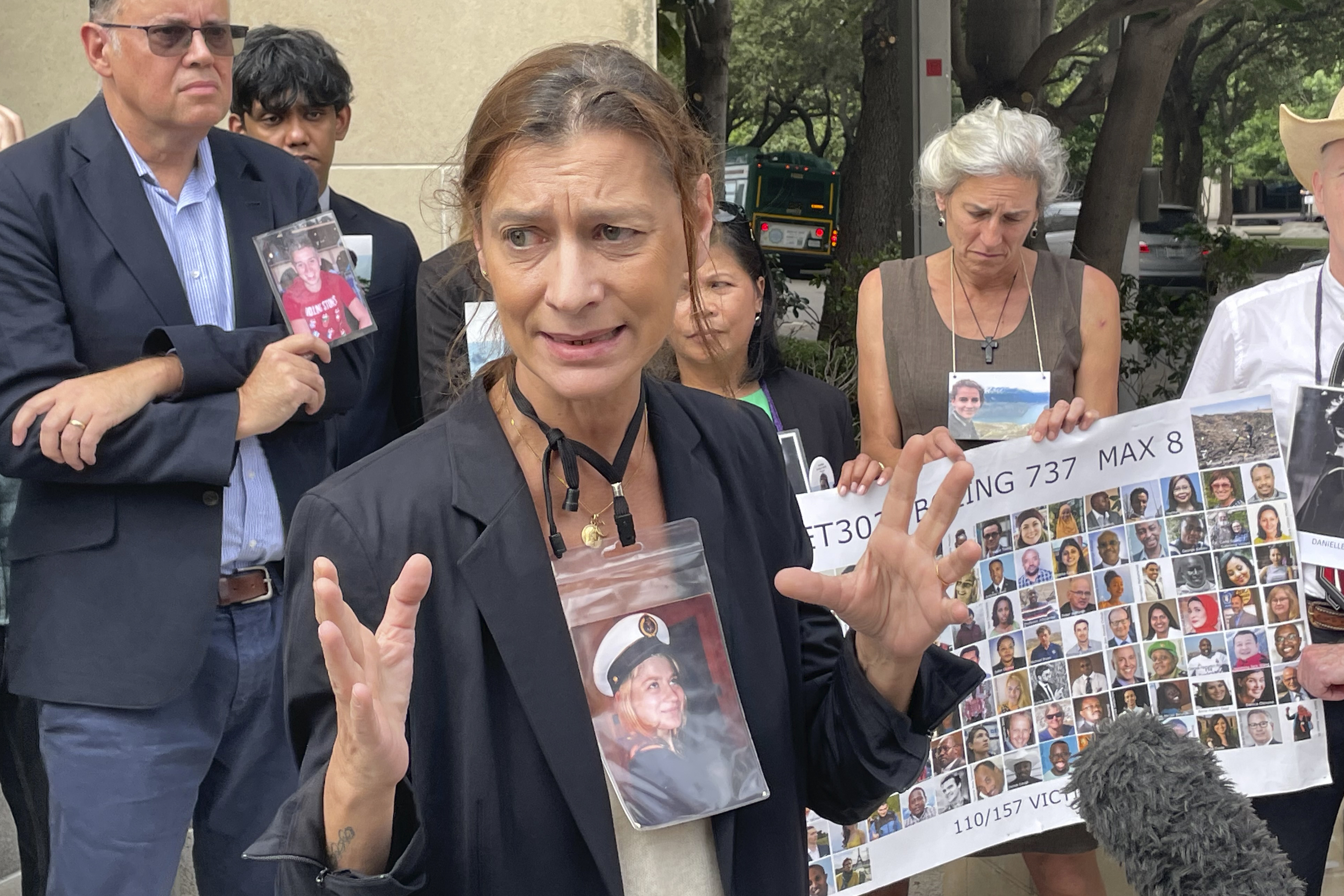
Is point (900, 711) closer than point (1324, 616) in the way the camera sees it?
Yes

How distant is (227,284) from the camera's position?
3.02 m

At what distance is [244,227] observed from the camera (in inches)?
119

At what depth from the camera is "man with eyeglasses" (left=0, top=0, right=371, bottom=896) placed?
2.70 metres

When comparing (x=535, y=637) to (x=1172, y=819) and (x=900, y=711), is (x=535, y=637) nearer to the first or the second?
(x=900, y=711)

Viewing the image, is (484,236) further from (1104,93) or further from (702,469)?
(1104,93)

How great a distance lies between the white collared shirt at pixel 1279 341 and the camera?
2.94 m

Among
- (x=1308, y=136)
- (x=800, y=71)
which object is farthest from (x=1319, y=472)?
(x=800, y=71)

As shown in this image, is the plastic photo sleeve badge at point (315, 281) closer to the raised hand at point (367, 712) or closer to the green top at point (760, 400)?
the green top at point (760, 400)

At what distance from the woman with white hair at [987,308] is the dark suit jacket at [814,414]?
7 centimetres

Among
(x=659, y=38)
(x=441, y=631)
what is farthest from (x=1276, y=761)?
(x=659, y=38)

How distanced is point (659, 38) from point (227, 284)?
4.69 metres

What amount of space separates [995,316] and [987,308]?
0.03 meters

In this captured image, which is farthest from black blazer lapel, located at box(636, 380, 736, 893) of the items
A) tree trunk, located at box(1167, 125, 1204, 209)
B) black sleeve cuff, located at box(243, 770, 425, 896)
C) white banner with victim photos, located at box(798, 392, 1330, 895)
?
tree trunk, located at box(1167, 125, 1204, 209)

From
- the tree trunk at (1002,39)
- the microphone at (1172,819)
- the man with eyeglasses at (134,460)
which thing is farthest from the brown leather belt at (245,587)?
the tree trunk at (1002,39)
